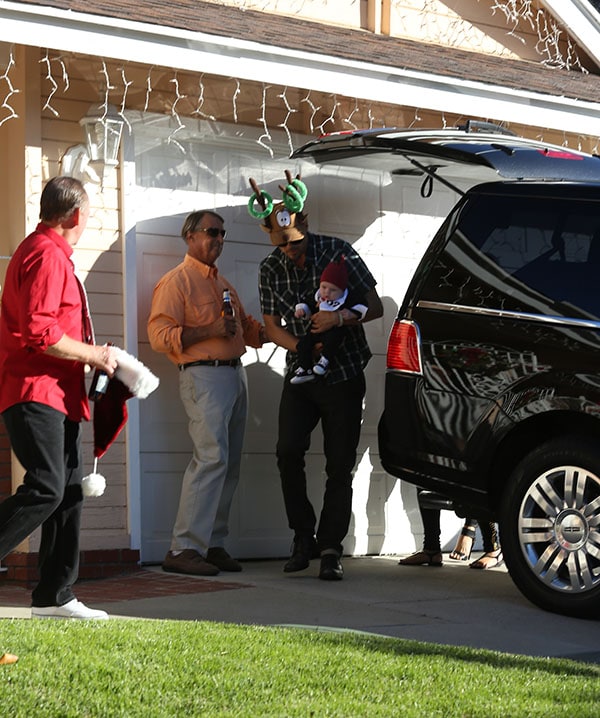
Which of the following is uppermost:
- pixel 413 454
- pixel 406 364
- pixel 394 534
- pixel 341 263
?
pixel 341 263

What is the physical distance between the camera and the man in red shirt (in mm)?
6422

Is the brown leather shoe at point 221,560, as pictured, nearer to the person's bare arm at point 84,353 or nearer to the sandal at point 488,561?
the sandal at point 488,561

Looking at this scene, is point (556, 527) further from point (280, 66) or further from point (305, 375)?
point (280, 66)

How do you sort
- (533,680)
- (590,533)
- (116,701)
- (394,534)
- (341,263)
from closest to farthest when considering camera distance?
(116,701)
(533,680)
(590,533)
(341,263)
(394,534)

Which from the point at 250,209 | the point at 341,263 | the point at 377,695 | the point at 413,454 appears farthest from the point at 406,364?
the point at 377,695

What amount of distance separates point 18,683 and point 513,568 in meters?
3.33

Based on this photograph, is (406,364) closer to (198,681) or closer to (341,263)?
(341,263)

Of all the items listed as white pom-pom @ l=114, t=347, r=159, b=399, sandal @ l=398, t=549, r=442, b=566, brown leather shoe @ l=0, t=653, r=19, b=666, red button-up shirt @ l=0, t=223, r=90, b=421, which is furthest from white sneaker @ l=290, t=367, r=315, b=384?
brown leather shoe @ l=0, t=653, r=19, b=666

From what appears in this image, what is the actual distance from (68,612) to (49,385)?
1.07 m

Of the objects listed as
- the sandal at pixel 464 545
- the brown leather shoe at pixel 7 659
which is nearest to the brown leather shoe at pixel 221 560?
the sandal at pixel 464 545

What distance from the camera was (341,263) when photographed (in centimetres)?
893

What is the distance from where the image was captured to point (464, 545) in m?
9.85

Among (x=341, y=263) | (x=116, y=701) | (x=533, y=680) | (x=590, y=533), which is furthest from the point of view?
(x=341, y=263)

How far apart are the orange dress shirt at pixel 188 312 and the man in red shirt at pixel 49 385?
6.83 feet
